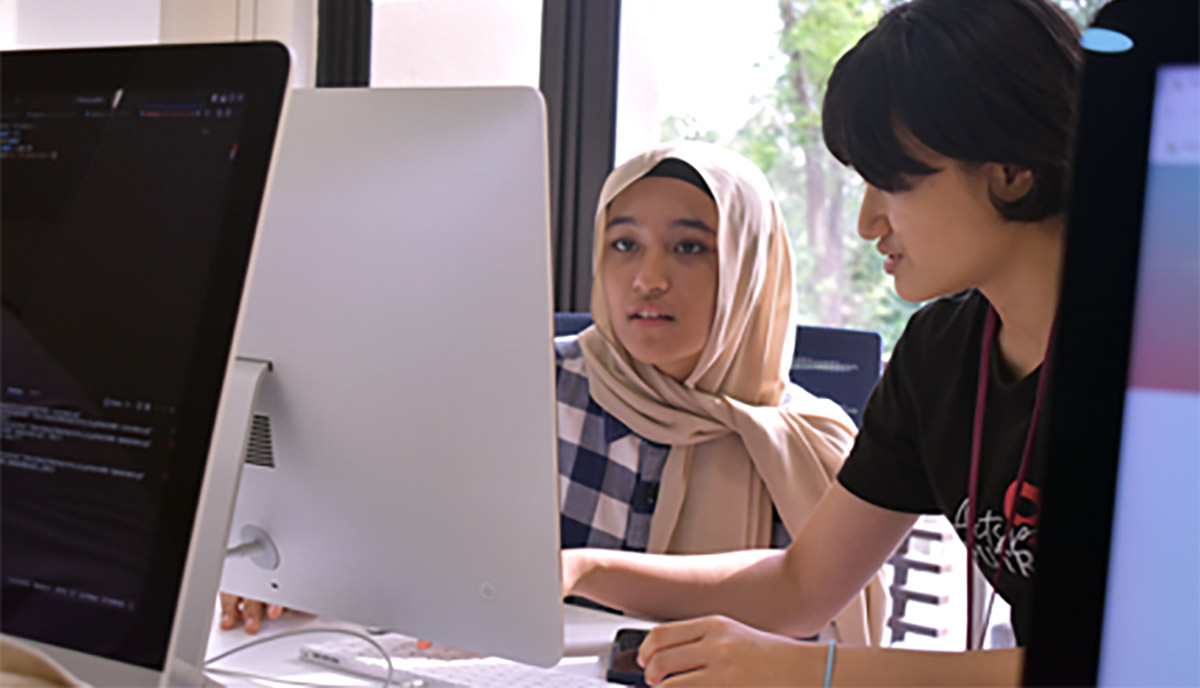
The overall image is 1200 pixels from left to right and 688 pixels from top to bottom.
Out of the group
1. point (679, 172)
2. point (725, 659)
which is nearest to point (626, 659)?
point (725, 659)

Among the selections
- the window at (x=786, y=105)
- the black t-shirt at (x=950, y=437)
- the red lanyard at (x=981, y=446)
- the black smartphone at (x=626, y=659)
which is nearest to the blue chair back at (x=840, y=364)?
the black t-shirt at (x=950, y=437)

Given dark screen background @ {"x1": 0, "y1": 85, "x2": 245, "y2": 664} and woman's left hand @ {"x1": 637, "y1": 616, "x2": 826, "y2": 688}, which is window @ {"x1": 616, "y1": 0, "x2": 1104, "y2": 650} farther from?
dark screen background @ {"x1": 0, "y1": 85, "x2": 245, "y2": 664}

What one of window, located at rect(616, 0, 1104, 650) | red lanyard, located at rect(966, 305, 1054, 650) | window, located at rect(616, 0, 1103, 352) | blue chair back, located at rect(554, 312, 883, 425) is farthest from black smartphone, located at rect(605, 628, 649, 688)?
Answer: window, located at rect(616, 0, 1103, 352)

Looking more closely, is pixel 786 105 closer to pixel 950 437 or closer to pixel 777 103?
pixel 777 103

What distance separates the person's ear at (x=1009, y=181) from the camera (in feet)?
3.11

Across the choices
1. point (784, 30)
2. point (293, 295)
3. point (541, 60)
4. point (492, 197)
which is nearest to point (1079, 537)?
point (492, 197)

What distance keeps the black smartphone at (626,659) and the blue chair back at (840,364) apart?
0.87 metres

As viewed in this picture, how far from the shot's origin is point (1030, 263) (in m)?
0.99

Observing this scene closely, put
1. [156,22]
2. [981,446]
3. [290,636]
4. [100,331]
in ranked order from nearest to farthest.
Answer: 1. [100,331]
2. [290,636]
3. [981,446]
4. [156,22]

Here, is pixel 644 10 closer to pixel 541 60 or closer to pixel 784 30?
pixel 541 60

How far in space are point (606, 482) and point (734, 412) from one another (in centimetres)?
26

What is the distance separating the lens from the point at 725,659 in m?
0.82

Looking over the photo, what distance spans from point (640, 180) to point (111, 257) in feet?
4.04

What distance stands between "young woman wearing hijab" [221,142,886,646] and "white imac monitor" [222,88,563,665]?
97 centimetres
